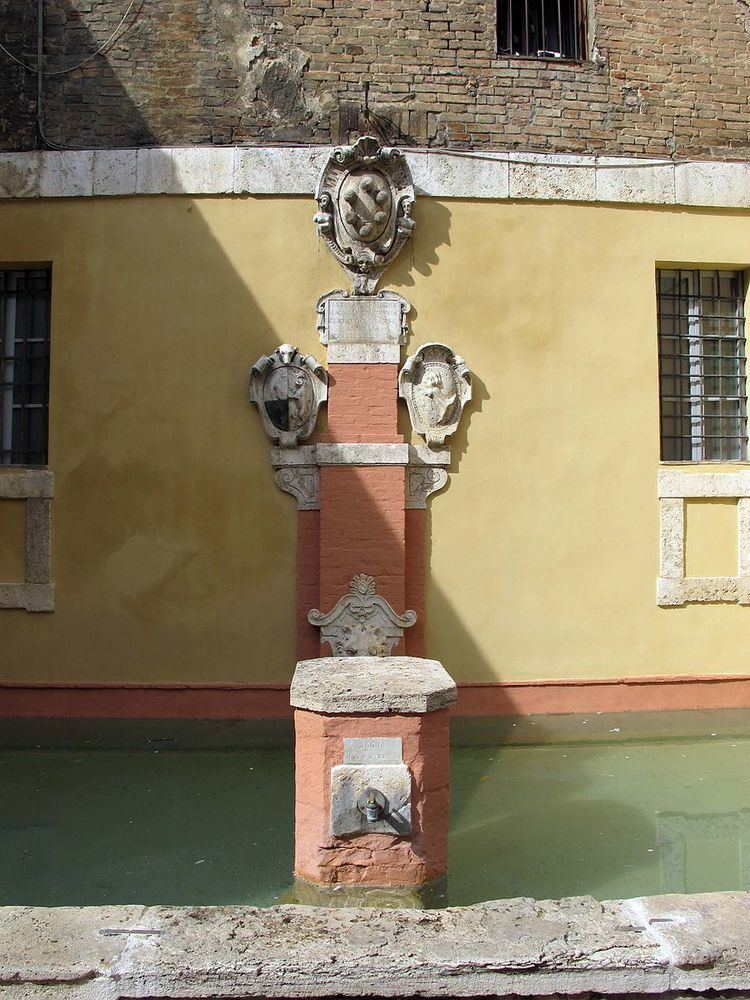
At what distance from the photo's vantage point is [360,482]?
6883mm

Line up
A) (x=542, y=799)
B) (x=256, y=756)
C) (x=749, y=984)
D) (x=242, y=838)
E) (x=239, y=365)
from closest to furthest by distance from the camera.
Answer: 1. (x=749, y=984)
2. (x=242, y=838)
3. (x=542, y=799)
4. (x=256, y=756)
5. (x=239, y=365)

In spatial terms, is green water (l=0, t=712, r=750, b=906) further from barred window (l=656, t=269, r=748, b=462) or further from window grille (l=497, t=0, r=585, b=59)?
window grille (l=497, t=0, r=585, b=59)

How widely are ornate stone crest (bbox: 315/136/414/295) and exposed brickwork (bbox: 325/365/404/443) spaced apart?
1.92 ft

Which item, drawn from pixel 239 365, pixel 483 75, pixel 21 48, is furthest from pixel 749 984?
pixel 21 48

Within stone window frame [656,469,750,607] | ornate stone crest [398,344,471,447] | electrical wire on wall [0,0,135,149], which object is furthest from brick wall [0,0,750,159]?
stone window frame [656,469,750,607]

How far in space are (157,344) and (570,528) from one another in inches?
129

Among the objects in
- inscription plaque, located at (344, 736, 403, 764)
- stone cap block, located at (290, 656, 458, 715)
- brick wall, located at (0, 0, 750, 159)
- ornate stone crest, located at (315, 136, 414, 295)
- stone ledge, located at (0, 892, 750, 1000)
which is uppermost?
brick wall, located at (0, 0, 750, 159)

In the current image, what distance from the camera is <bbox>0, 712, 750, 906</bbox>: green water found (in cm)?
435

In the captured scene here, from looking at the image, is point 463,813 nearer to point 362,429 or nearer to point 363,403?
point 362,429

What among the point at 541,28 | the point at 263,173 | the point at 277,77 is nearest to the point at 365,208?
the point at 263,173

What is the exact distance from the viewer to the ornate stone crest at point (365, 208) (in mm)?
6855

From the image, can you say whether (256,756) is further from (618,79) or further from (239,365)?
(618,79)

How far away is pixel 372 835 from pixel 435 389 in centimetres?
372

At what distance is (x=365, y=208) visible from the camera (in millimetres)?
6844
